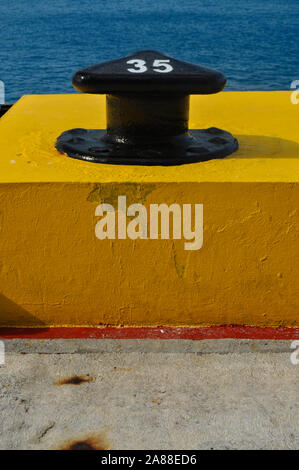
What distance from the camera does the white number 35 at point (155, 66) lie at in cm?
218

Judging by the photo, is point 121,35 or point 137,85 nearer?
point 137,85

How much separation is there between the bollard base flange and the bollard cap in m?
0.25

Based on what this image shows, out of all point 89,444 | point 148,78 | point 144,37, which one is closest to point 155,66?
point 148,78

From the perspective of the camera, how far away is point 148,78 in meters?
2.12

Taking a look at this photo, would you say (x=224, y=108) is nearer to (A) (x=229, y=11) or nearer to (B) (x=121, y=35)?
(B) (x=121, y=35)

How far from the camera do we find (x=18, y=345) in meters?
2.11

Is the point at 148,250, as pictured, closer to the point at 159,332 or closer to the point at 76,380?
the point at 159,332

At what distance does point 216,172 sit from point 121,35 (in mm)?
48832

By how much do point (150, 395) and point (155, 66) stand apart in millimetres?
1269

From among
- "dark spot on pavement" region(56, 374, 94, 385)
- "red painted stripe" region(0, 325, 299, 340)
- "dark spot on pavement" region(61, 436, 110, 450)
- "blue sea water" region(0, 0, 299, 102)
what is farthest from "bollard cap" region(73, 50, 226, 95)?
"blue sea water" region(0, 0, 299, 102)

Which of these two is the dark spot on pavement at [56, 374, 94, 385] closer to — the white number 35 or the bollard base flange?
the bollard base flange

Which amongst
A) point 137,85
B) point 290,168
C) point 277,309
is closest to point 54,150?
point 137,85

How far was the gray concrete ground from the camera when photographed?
1.64 m

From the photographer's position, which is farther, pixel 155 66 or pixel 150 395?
pixel 155 66
